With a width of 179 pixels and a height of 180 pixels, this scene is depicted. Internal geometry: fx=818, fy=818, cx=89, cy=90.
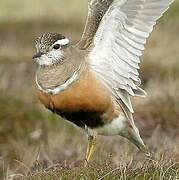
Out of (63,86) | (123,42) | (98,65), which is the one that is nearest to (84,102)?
(63,86)

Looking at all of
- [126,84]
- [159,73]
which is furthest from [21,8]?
[126,84]

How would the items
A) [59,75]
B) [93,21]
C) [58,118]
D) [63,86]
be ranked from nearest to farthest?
[63,86], [59,75], [93,21], [58,118]

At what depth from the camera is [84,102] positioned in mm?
6664

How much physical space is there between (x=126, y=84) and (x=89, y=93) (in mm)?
517

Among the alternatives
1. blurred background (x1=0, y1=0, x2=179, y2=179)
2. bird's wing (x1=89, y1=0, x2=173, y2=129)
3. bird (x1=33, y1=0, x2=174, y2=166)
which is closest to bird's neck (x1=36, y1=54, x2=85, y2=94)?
bird (x1=33, y1=0, x2=174, y2=166)

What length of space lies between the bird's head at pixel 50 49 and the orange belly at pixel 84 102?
0.27 metres

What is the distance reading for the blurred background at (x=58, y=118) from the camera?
8.48 meters

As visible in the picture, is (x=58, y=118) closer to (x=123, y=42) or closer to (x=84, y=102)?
(x=123, y=42)

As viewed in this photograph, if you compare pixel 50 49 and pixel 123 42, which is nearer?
pixel 50 49

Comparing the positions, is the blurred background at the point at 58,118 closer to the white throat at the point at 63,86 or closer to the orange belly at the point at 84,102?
the orange belly at the point at 84,102

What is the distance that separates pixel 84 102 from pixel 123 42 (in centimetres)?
66

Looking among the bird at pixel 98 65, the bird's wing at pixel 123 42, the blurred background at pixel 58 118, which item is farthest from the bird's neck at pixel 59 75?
the blurred background at pixel 58 118

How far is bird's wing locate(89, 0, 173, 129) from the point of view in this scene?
22.2 feet

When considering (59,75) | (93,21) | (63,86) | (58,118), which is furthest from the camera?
(58,118)
